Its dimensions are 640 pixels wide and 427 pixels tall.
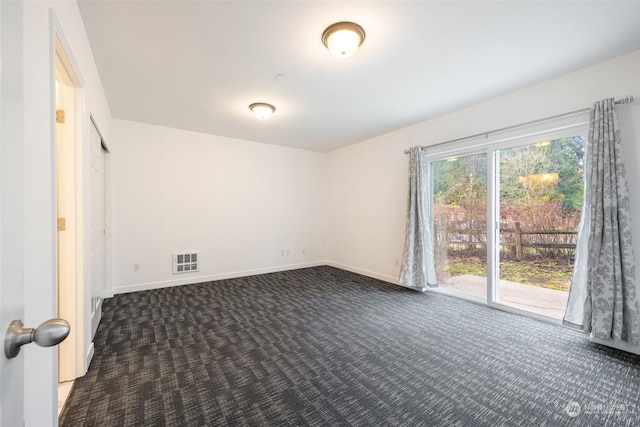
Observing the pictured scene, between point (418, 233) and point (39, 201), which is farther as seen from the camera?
point (418, 233)

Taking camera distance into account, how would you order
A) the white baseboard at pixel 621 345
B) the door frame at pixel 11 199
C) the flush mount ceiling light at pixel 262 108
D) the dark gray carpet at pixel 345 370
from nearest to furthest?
1. the door frame at pixel 11 199
2. the dark gray carpet at pixel 345 370
3. the white baseboard at pixel 621 345
4. the flush mount ceiling light at pixel 262 108

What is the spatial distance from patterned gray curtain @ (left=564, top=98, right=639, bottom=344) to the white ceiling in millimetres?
755

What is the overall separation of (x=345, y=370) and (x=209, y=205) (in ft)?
12.0

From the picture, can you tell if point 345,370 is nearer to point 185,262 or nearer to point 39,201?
point 39,201

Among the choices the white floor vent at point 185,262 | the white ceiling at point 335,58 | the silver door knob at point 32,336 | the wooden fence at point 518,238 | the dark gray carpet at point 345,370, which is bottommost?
the dark gray carpet at point 345,370

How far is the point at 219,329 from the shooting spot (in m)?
2.77

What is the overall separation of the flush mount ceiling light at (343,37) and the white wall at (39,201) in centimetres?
161

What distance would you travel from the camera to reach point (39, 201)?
1114 mm

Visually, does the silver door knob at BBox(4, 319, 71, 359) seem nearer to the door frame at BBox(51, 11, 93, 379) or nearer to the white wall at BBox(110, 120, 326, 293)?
the door frame at BBox(51, 11, 93, 379)

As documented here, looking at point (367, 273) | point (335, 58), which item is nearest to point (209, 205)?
point (367, 273)

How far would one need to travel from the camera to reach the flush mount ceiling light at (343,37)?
199 cm

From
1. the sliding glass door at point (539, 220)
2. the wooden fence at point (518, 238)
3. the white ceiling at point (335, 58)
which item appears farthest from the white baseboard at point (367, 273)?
the white ceiling at point (335, 58)

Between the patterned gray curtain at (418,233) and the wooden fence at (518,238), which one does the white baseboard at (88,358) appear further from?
the wooden fence at (518,238)

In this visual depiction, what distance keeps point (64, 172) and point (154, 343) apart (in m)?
1.61
